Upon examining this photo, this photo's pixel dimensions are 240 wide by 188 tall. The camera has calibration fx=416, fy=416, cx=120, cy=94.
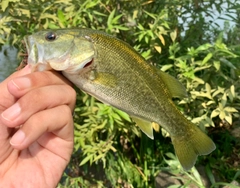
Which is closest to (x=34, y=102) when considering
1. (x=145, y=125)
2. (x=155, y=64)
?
(x=145, y=125)

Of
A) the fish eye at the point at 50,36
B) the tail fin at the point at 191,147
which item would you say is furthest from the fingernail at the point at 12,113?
the tail fin at the point at 191,147

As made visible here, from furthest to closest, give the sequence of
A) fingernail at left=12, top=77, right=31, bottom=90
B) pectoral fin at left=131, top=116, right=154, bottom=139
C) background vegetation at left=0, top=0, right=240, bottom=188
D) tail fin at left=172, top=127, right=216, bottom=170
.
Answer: background vegetation at left=0, top=0, right=240, bottom=188 → tail fin at left=172, top=127, right=216, bottom=170 → pectoral fin at left=131, top=116, right=154, bottom=139 → fingernail at left=12, top=77, right=31, bottom=90

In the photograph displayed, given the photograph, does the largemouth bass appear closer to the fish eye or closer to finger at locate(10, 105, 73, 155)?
the fish eye

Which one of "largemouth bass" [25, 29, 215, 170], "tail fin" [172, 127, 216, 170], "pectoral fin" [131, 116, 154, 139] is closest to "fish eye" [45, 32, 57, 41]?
"largemouth bass" [25, 29, 215, 170]

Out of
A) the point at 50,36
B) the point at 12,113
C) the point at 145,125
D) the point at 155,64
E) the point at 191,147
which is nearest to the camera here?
the point at 12,113

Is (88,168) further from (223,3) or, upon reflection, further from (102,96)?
(102,96)

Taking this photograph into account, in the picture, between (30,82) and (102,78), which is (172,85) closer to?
(102,78)
